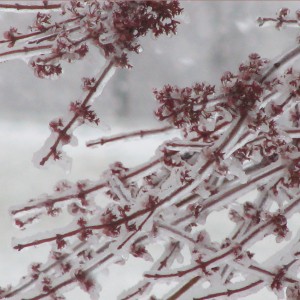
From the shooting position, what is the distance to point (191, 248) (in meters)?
0.83

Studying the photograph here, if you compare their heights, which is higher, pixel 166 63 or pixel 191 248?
pixel 166 63

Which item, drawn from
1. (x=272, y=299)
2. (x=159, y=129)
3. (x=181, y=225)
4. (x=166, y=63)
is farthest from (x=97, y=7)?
(x=272, y=299)

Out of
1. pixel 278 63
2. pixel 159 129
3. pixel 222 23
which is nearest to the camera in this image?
pixel 278 63

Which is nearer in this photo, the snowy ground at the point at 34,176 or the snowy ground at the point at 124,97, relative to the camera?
the snowy ground at the point at 124,97

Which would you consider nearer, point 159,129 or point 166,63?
point 159,129

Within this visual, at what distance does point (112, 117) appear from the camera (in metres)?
1.65

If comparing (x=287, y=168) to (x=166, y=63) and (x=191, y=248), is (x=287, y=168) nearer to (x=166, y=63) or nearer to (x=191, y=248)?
(x=191, y=248)

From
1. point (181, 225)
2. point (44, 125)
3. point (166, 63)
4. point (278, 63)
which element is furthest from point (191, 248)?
point (44, 125)

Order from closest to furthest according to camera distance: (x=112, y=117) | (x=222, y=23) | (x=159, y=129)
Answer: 1. (x=159, y=129)
2. (x=222, y=23)
3. (x=112, y=117)

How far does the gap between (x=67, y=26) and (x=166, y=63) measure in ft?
2.55

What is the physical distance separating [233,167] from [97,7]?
0.32 metres

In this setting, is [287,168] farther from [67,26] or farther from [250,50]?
[250,50]

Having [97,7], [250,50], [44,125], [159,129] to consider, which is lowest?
[159,129]

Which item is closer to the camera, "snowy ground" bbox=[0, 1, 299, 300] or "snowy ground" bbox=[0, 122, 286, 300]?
"snowy ground" bbox=[0, 1, 299, 300]
